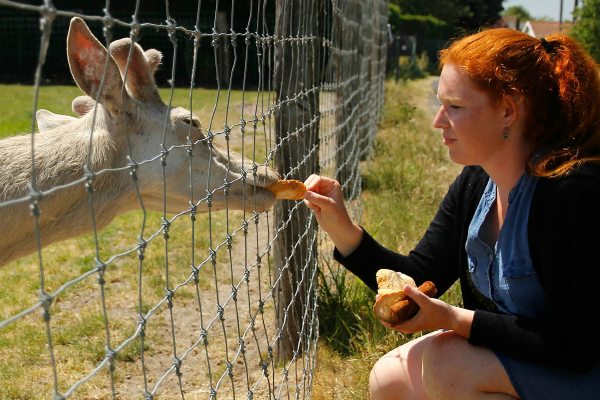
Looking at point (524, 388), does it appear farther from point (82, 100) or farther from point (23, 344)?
point (23, 344)

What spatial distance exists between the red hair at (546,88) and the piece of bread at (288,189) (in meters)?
0.78

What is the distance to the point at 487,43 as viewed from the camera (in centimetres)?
229

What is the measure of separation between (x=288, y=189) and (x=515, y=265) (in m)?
0.93

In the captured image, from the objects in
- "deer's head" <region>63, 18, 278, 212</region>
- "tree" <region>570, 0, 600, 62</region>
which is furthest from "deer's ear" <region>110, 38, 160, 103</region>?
"tree" <region>570, 0, 600, 62</region>

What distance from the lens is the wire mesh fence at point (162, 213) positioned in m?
2.19

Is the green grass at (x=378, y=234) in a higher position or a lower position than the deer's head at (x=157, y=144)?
lower

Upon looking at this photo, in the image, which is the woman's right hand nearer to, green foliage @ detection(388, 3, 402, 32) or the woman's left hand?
the woman's left hand

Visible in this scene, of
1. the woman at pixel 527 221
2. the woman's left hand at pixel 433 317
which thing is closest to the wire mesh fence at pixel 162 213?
the woman's left hand at pixel 433 317

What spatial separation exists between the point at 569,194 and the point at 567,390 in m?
0.56

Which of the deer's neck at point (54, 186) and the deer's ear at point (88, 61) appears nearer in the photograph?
the deer's ear at point (88, 61)

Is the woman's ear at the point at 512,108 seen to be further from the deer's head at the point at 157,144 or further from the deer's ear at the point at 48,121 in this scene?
the deer's ear at the point at 48,121

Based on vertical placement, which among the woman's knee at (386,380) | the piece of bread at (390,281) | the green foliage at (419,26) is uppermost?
the green foliage at (419,26)

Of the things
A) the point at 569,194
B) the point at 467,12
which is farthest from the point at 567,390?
the point at 467,12

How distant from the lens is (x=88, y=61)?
241 centimetres
